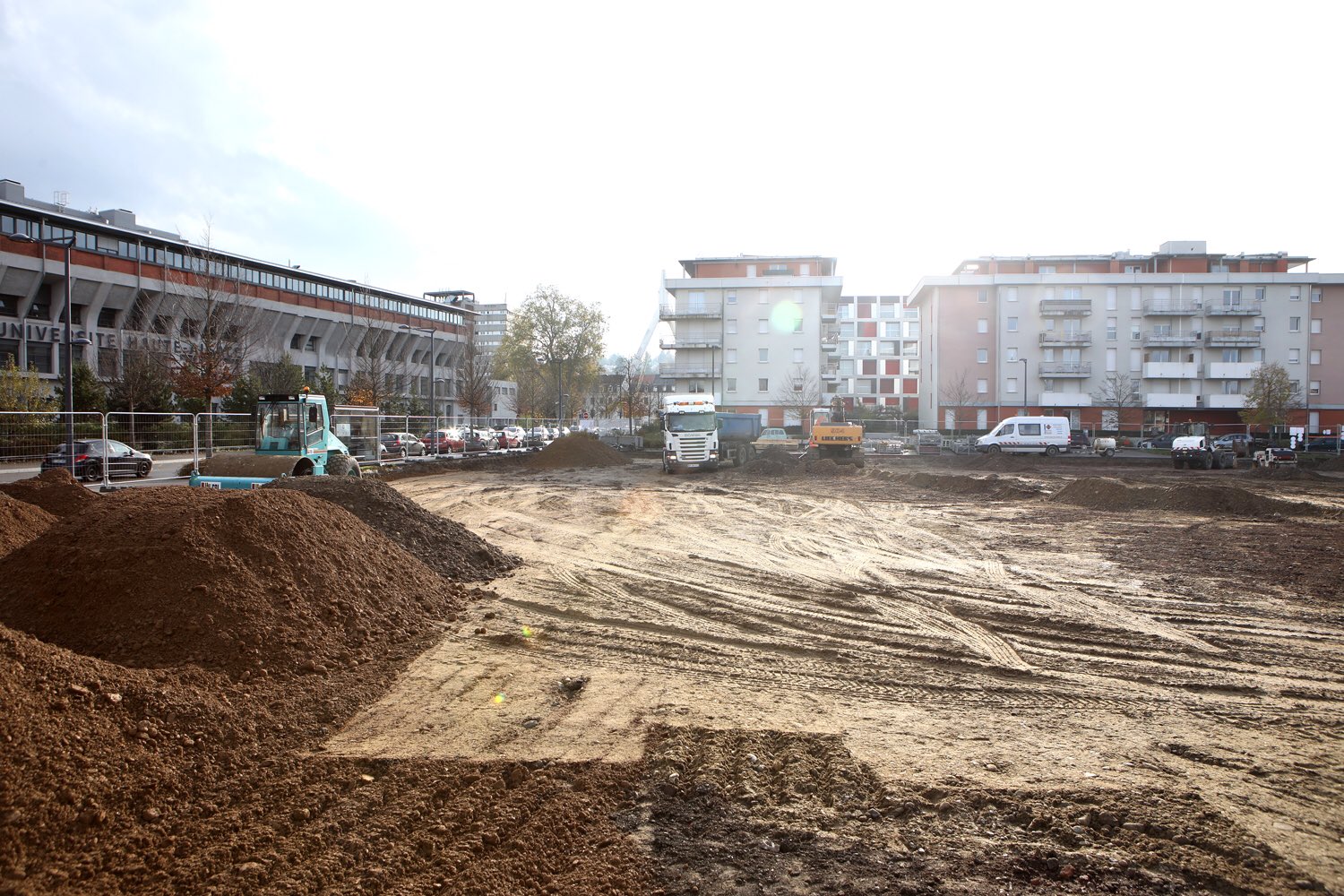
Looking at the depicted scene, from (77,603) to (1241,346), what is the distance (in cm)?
8510

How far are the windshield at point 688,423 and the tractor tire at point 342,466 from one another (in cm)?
1373

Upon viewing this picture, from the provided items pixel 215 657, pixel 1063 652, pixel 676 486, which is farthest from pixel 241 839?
pixel 676 486

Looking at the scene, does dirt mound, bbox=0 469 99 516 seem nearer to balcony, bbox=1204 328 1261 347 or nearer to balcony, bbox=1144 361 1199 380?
balcony, bbox=1144 361 1199 380

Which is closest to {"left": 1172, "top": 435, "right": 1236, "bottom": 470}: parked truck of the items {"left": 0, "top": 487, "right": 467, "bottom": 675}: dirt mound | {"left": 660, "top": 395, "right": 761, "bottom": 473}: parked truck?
{"left": 660, "top": 395, "right": 761, "bottom": 473}: parked truck

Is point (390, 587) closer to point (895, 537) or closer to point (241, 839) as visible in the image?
point (241, 839)

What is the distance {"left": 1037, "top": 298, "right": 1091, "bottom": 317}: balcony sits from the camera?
2687 inches

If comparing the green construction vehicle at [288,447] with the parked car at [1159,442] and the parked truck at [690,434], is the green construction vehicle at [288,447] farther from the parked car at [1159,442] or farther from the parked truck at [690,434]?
the parked car at [1159,442]

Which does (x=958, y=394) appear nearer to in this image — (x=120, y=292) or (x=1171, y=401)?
(x=1171, y=401)

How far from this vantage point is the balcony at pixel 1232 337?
6912 centimetres

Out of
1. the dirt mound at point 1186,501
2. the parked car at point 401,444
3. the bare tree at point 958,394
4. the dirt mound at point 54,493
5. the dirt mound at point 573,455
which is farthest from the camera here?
the bare tree at point 958,394

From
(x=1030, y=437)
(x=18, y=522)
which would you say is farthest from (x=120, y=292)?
(x=1030, y=437)

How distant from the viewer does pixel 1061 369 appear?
69.1 metres

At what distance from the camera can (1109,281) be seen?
69750 millimetres

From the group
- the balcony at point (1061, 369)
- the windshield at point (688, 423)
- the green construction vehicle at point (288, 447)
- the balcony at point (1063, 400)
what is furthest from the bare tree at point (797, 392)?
the green construction vehicle at point (288, 447)
